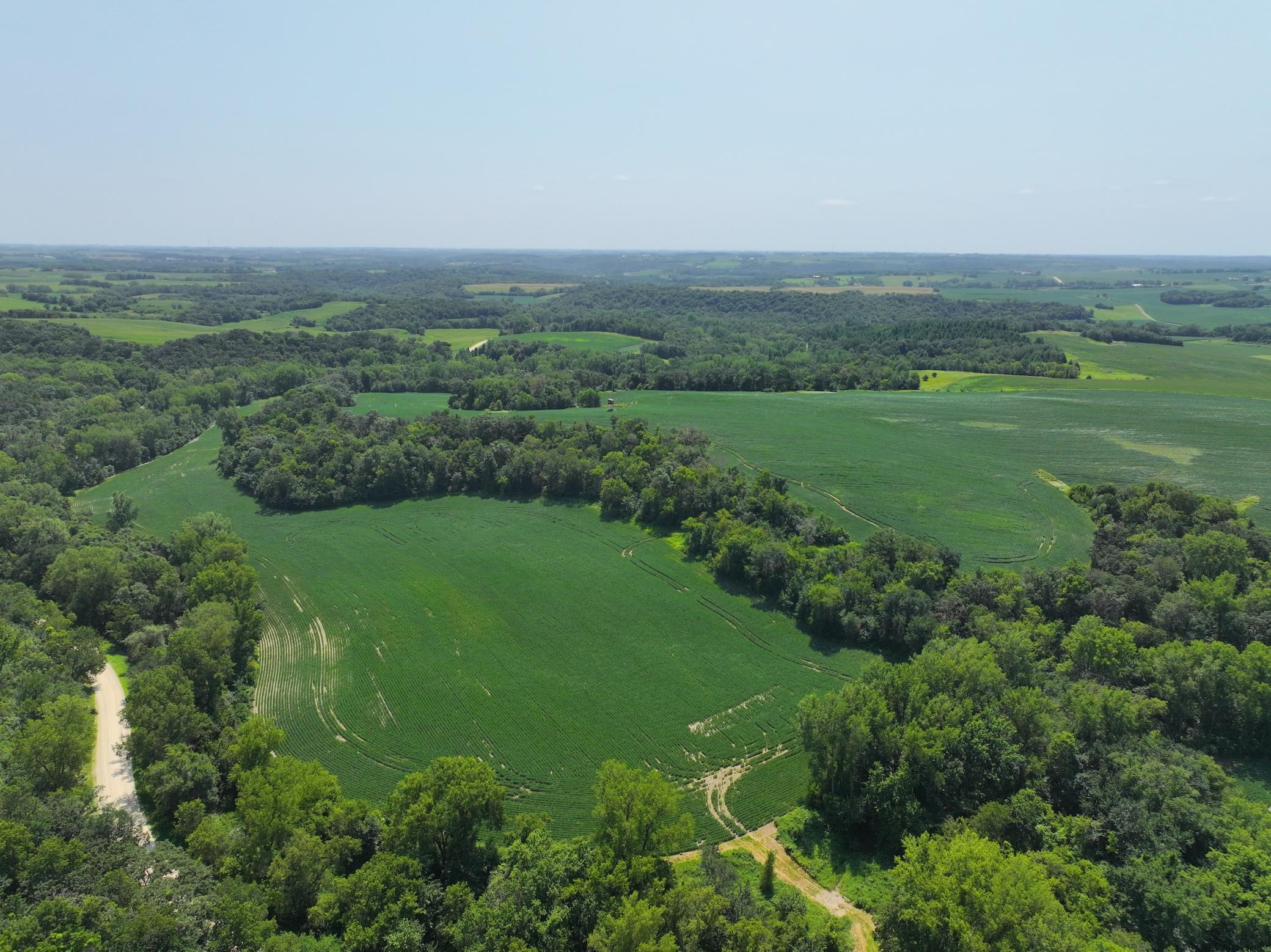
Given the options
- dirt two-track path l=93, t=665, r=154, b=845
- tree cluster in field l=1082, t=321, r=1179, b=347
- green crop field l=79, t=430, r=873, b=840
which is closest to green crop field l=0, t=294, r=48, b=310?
green crop field l=79, t=430, r=873, b=840

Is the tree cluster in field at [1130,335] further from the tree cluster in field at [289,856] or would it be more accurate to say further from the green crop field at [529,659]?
the tree cluster in field at [289,856]

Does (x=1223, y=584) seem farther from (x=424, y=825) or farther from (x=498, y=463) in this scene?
(x=498, y=463)

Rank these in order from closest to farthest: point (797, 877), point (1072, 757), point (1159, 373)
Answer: point (797, 877) → point (1072, 757) → point (1159, 373)

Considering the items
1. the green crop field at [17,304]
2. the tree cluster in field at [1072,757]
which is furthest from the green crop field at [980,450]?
the green crop field at [17,304]

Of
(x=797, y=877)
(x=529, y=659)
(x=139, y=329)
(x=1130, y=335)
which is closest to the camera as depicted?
(x=797, y=877)

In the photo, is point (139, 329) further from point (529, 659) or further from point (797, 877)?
point (797, 877)

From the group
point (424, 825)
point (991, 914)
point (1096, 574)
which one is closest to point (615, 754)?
point (424, 825)

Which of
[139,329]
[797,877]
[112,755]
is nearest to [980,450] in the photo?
[797,877]
